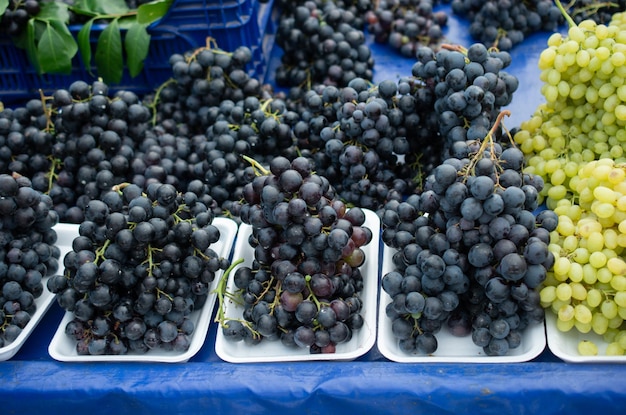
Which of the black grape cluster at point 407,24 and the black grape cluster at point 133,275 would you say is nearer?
the black grape cluster at point 133,275

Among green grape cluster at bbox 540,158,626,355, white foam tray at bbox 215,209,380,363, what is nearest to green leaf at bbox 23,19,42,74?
white foam tray at bbox 215,209,380,363

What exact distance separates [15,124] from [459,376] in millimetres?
1475

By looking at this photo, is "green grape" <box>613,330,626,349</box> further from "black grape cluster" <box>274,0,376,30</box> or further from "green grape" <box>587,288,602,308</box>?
"black grape cluster" <box>274,0,376,30</box>

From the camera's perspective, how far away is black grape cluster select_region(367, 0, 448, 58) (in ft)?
7.77

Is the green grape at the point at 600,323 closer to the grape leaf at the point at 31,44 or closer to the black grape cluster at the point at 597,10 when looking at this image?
the black grape cluster at the point at 597,10

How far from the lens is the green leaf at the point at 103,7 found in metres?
2.09

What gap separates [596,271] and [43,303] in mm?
1347

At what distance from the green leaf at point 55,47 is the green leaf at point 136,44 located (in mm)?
190

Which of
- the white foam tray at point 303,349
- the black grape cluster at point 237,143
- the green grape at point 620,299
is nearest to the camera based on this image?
the green grape at point 620,299

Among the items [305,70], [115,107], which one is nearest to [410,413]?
[115,107]

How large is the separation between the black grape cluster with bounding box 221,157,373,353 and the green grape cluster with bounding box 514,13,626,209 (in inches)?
24.1

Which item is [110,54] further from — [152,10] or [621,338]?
[621,338]

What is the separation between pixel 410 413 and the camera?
1264 mm

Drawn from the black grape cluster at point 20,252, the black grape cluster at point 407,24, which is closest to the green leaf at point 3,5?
the black grape cluster at point 20,252
